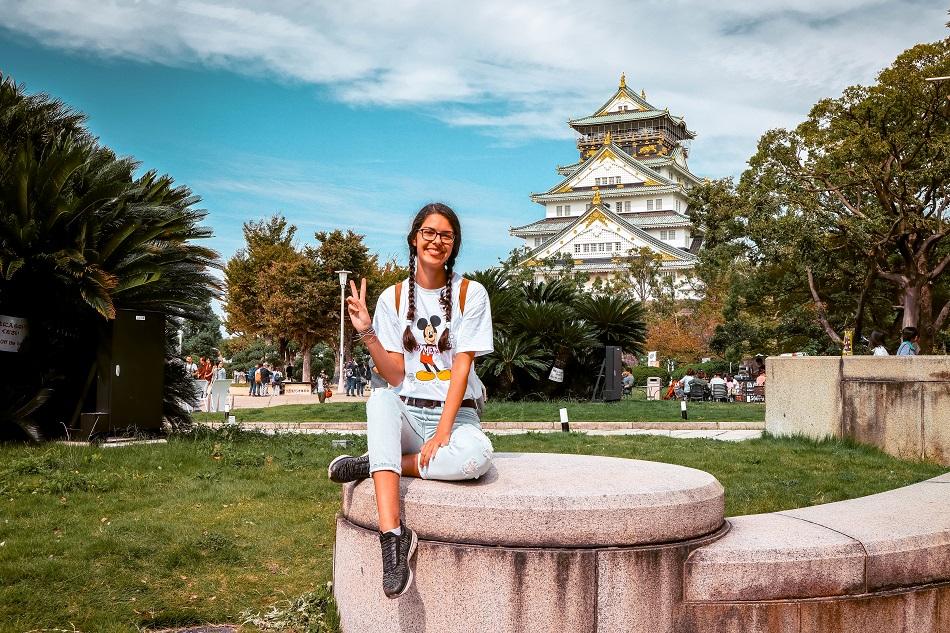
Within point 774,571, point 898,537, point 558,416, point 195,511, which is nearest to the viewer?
point 774,571

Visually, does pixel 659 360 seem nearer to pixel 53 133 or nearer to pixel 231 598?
pixel 53 133

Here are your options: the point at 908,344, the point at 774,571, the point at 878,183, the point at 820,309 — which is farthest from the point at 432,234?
the point at 820,309

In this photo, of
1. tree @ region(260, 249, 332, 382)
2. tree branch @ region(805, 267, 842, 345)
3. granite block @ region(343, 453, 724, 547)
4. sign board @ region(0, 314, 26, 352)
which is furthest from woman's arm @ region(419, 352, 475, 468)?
tree @ region(260, 249, 332, 382)

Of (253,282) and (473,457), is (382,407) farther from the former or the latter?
(253,282)

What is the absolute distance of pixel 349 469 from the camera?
3.88 m

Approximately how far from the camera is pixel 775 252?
92.9 feet

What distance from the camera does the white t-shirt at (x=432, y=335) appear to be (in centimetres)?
402

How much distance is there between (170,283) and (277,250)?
1597 inches

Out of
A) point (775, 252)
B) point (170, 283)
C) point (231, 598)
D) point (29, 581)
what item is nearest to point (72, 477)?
point (29, 581)

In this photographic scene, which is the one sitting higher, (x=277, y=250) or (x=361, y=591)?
(x=277, y=250)

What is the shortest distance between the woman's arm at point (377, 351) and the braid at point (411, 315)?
0.19 ft

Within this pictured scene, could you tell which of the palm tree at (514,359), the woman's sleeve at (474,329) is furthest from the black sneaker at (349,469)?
the palm tree at (514,359)

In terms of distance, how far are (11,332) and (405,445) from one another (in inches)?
275

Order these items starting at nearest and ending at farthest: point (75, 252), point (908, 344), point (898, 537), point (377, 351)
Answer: point (898, 537) → point (377, 351) → point (75, 252) → point (908, 344)
